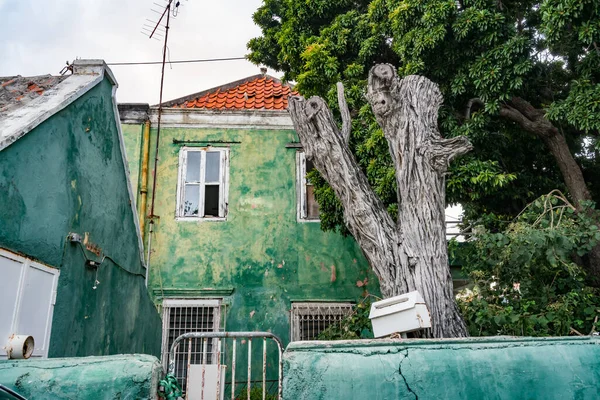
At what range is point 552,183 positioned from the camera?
963 cm

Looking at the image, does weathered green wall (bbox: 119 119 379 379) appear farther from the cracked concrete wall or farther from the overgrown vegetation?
the overgrown vegetation

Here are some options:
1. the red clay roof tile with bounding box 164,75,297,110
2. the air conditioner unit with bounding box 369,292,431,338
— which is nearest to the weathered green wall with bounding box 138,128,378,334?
the red clay roof tile with bounding box 164,75,297,110

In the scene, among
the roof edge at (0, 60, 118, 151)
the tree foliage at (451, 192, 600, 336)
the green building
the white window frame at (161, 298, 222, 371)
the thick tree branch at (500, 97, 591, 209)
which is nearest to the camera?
the roof edge at (0, 60, 118, 151)

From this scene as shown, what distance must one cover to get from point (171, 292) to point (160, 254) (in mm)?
912

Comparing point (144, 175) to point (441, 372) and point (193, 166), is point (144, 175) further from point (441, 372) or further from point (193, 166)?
point (441, 372)

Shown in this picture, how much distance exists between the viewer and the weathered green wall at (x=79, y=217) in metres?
4.86

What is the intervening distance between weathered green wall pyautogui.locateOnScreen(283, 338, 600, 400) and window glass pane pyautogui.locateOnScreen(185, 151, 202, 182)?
8856mm

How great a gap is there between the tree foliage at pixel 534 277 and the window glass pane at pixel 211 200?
19.0ft

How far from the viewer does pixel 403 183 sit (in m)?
6.82

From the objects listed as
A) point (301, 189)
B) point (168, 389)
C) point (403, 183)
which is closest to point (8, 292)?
point (168, 389)

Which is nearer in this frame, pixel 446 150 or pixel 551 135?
pixel 446 150

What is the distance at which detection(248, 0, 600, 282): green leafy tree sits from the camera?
299 inches

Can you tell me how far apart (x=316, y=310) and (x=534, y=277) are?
187 inches

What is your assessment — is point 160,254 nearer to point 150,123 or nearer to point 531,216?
point 150,123
